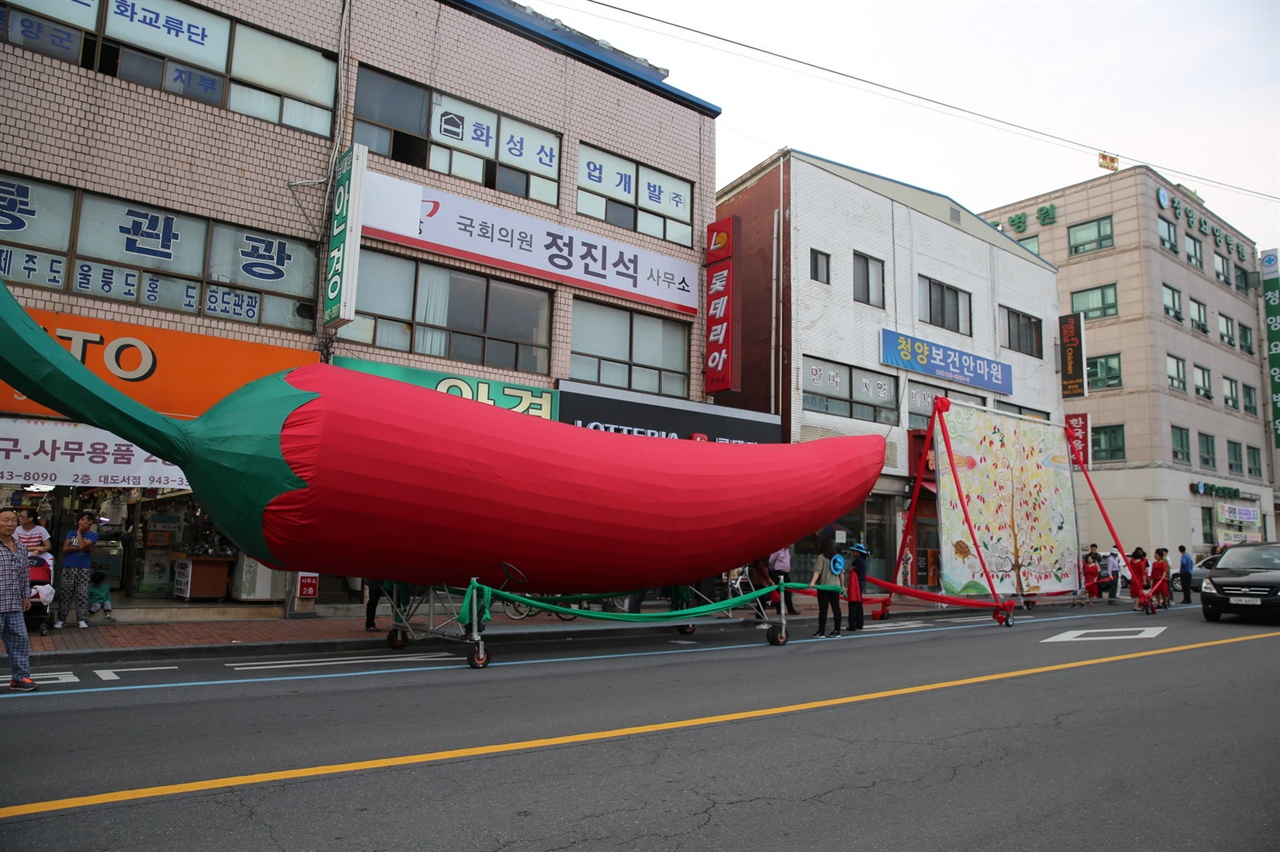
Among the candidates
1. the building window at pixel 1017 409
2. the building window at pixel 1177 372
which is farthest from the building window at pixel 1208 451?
the building window at pixel 1017 409

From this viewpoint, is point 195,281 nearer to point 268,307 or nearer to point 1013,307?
point 268,307

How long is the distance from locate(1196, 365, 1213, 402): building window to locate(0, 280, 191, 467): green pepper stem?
40253 mm

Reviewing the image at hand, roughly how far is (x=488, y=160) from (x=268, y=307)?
16.9 ft

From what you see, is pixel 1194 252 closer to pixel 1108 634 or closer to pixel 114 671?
pixel 1108 634

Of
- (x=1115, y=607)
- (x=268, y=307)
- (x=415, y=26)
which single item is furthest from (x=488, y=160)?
(x=1115, y=607)

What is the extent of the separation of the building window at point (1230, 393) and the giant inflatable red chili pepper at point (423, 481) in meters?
37.0

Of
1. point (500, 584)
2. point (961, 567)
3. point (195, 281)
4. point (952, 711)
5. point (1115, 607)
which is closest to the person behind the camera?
point (952, 711)

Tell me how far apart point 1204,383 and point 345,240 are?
38.2 metres

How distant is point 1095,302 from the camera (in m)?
35.7

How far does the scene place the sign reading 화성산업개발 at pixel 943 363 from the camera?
22500 mm

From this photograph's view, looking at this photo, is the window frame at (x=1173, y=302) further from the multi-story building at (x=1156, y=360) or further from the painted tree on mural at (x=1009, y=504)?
the painted tree on mural at (x=1009, y=504)

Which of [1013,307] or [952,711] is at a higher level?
[1013,307]

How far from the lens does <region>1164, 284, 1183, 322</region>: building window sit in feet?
115

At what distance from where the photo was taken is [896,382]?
74.2ft
